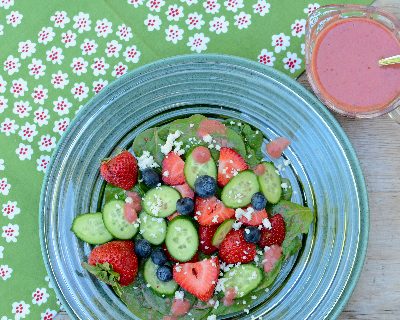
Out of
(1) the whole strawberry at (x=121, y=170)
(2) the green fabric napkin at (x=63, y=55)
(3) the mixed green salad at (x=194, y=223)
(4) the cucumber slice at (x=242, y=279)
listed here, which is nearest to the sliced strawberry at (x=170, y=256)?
(3) the mixed green salad at (x=194, y=223)

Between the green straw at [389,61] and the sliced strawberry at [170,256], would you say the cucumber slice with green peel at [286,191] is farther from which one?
the green straw at [389,61]

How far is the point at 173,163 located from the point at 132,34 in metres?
0.47

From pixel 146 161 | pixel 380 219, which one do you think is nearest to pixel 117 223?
pixel 146 161

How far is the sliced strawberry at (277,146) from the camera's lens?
2.11m

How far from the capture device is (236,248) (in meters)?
1.98

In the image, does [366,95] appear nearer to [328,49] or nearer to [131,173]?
[328,49]

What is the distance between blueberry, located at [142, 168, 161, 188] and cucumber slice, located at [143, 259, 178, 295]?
0.23m

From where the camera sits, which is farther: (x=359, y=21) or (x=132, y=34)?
(x=132, y=34)

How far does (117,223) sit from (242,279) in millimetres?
399

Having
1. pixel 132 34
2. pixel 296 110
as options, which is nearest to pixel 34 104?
pixel 132 34

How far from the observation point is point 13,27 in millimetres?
2295

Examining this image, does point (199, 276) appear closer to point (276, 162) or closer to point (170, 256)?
point (170, 256)

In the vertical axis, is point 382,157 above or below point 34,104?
below

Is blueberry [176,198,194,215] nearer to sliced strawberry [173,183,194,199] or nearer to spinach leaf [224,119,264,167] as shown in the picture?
sliced strawberry [173,183,194,199]
